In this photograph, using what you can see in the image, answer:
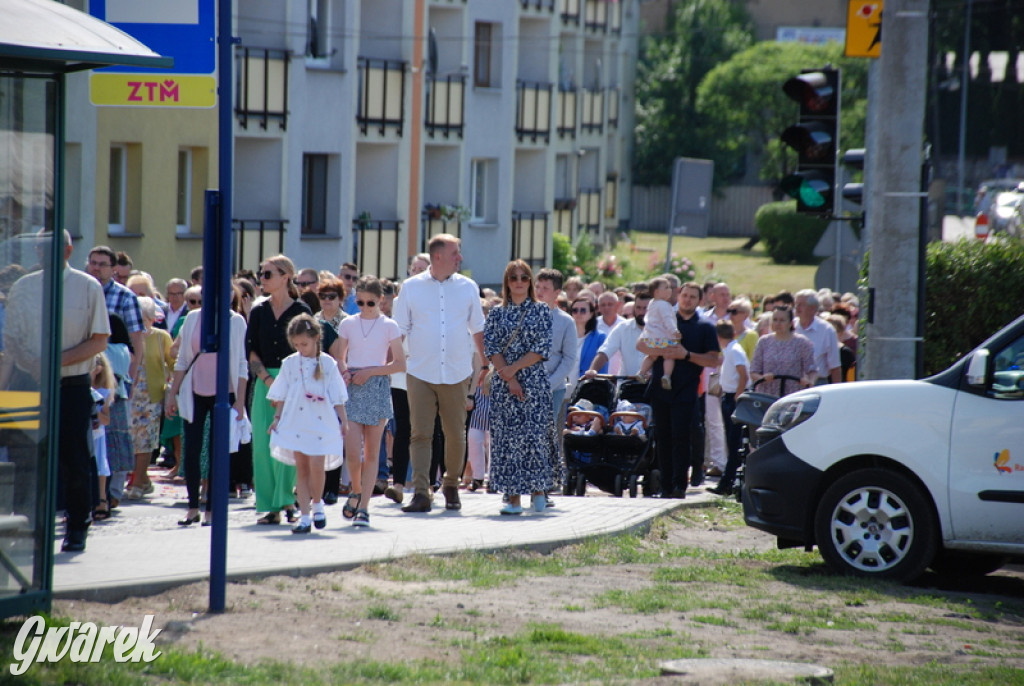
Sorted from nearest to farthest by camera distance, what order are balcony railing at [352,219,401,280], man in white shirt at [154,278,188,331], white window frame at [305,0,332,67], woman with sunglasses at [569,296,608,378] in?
woman with sunglasses at [569,296,608,378], man in white shirt at [154,278,188,331], white window frame at [305,0,332,67], balcony railing at [352,219,401,280]

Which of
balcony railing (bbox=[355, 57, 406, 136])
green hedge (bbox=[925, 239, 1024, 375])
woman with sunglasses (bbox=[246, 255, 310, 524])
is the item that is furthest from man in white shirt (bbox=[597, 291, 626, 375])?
balcony railing (bbox=[355, 57, 406, 136])

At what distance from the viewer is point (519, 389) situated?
11.2 m

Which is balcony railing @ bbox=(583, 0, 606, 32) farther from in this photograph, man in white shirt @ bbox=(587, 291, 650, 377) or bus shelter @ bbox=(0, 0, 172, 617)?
bus shelter @ bbox=(0, 0, 172, 617)

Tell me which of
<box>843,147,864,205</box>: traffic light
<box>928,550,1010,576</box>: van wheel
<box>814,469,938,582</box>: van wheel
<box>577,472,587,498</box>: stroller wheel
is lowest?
<box>577,472,587,498</box>: stroller wheel

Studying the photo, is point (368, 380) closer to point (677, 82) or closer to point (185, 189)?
point (185, 189)

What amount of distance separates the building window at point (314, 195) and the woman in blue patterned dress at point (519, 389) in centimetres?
1953

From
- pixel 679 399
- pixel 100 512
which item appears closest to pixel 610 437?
pixel 679 399

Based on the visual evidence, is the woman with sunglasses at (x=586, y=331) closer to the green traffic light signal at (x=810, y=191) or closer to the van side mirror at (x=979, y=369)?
the green traffic light signal at (x=810, y=191)

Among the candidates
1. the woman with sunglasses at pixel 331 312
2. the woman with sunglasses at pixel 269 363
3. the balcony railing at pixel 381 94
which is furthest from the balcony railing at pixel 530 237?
the woman with sunglasses at pixel 269 363

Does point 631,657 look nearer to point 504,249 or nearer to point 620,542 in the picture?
point 620,542

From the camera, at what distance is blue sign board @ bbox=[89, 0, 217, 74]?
31.7 feet

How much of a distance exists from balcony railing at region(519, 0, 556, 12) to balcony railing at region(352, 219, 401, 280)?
10.0 metres

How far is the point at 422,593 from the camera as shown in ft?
26.8

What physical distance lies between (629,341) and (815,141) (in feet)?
12.1
